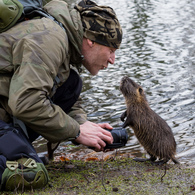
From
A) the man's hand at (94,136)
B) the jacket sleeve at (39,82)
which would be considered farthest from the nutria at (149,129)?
the jacket sleeve at (39,82)

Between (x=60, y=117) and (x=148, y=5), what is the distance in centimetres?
1433

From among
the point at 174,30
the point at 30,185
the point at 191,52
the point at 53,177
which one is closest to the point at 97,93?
the point at 191,52

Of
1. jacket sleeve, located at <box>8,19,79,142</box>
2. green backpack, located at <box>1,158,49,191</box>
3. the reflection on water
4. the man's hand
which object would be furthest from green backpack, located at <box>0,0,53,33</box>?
the reflection on water

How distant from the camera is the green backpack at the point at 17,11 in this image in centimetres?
321

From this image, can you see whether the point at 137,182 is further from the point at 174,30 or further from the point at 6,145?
the point at 174,30

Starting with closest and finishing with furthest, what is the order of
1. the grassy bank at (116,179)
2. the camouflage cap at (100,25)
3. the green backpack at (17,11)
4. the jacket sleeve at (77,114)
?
the grassy bank at (116,179)
the green backpack at (17,11)
the camouflage cap at (100,25)
the jacket sleeve at (77,114)

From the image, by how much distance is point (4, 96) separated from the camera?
3.33 meters

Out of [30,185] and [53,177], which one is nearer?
[30,185]

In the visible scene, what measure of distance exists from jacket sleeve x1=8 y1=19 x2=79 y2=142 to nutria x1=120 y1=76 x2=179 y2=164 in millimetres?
1423

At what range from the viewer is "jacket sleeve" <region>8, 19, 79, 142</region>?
2.99 meters

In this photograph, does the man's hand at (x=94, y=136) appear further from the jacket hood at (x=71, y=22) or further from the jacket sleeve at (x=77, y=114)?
the jacket hood at (x=71, y=22)

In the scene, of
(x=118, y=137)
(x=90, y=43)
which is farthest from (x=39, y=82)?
(x=118, y=137)

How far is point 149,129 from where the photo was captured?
4426 millimetres

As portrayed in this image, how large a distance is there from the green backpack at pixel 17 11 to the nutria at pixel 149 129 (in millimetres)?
1678
